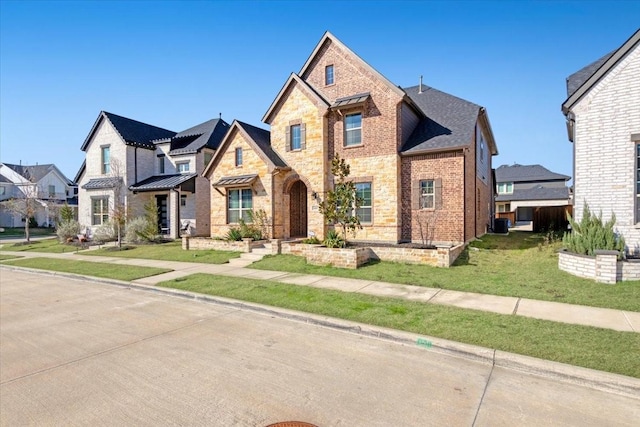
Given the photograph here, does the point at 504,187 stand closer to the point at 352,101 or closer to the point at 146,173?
the point at 352,101

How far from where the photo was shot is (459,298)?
25.6ft

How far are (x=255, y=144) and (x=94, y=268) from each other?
918cm

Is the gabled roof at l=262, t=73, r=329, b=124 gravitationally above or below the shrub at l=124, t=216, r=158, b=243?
above

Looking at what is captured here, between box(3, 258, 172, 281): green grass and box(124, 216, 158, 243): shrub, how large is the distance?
15.5ft

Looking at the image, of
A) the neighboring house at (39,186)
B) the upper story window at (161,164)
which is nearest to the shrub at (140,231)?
the upper story window at (161,164)

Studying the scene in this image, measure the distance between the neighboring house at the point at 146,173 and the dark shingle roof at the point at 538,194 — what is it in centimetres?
3546

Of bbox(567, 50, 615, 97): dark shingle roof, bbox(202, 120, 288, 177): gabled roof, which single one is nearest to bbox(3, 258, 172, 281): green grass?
bbox(202, 120, 288, 177): gabled roof

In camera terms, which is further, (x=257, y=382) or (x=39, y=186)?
(x=39, y=186)

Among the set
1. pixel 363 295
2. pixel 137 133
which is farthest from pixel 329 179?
pixel 137 133

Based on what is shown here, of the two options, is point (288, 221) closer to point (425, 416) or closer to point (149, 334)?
point (149, 334)

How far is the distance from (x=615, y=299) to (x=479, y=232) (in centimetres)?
1234

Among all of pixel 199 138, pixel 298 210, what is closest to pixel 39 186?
pixel 199 138

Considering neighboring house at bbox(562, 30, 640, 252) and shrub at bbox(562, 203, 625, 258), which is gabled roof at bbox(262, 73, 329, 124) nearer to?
neighboring house at bbox(562, 30, 640, 252)

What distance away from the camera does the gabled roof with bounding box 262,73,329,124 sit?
16.7 metres
